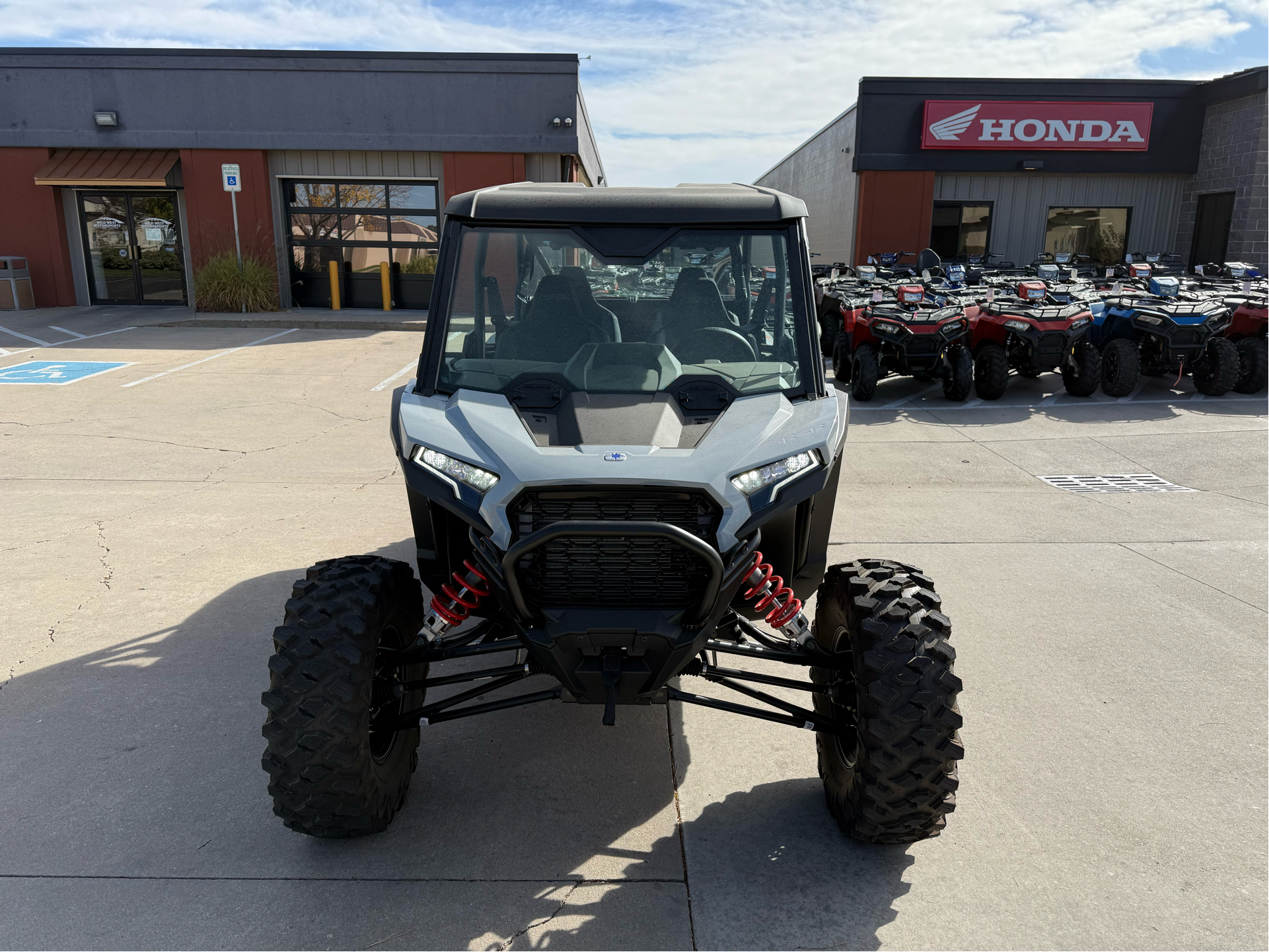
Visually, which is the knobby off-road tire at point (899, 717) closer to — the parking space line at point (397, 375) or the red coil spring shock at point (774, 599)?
the red coil spring shock at point (774, 599)

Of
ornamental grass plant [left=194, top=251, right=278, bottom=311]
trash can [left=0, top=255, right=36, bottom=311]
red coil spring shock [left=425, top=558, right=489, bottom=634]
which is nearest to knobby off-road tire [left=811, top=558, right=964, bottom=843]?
red coil spring shock [left=425, top=558, right=489, bottom=634]

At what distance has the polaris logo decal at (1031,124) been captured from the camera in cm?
2016

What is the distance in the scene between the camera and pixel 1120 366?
11438 millimetres

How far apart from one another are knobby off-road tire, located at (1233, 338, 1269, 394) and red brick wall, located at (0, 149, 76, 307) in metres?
22.3

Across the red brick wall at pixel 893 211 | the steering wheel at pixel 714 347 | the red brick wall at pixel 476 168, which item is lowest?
the steering wheel at pixel 714 347

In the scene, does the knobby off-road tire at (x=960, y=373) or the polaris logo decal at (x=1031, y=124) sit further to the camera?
the polaris logo decal at (x=1031, y=124)

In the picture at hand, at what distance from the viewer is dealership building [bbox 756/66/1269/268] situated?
20.1 metres

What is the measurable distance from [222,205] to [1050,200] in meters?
18.6

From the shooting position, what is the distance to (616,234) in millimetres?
3338

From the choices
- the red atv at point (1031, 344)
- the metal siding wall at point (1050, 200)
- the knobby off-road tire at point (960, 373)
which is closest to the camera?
the red atv at point (1031, 344)

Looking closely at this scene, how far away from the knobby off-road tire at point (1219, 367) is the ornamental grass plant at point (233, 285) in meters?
17.3

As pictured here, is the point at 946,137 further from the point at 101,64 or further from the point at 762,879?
the point at 762,879

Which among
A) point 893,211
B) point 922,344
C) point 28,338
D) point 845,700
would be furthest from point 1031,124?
point 845,700

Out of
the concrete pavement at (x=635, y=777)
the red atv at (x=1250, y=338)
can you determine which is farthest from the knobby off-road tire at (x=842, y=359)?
the concrete pavement at (x=635, y=777)
